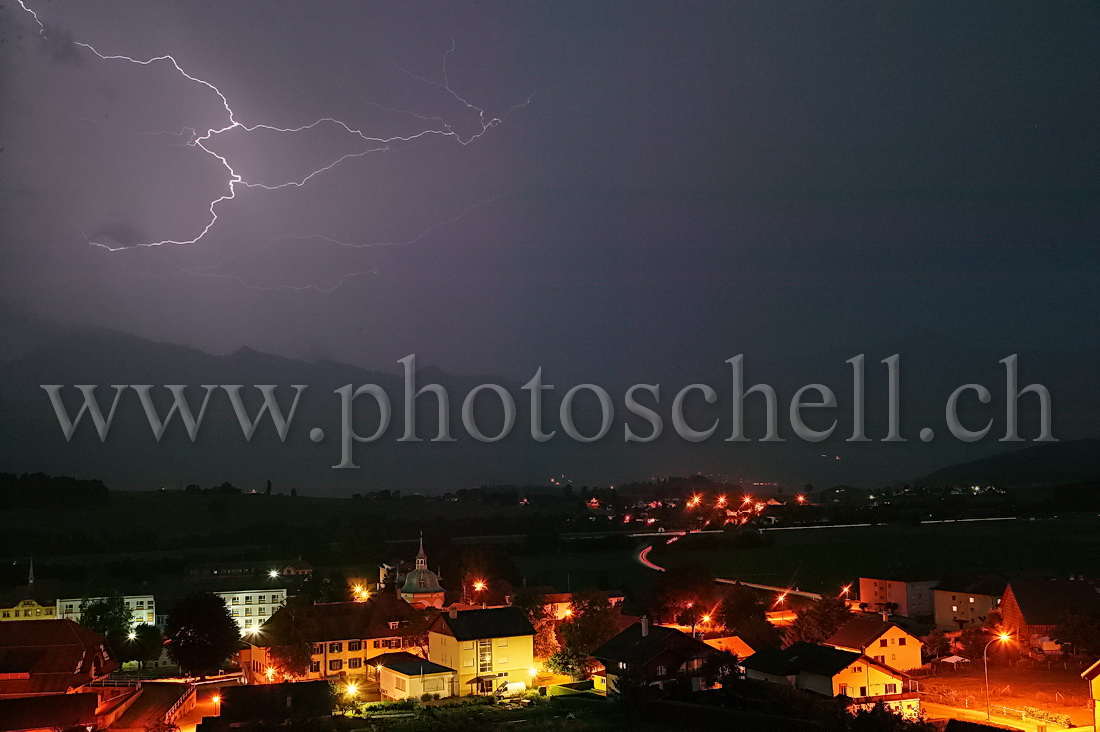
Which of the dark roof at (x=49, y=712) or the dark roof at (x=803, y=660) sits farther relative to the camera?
the dark roof at (x=803, y=660)

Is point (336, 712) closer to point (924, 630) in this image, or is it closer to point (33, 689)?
point (33, 689)

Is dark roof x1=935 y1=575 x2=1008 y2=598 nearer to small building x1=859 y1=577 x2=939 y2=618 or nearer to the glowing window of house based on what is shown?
small building x1=859 y1=577 x2=939 y2=618

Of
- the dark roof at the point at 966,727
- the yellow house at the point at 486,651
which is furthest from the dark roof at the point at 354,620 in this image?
the dark roof at the point at 966,727

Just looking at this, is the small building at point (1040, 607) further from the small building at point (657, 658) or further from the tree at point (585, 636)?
the tree at point (585, 636)

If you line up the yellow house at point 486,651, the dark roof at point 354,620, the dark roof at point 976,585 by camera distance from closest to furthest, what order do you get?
the yellow house at point 486,651
the dark roof at point 354,620
the dark roof at point 976,585

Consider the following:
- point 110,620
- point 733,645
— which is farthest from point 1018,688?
point 110,620

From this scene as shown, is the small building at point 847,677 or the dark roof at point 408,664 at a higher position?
the small building at point 847,677
